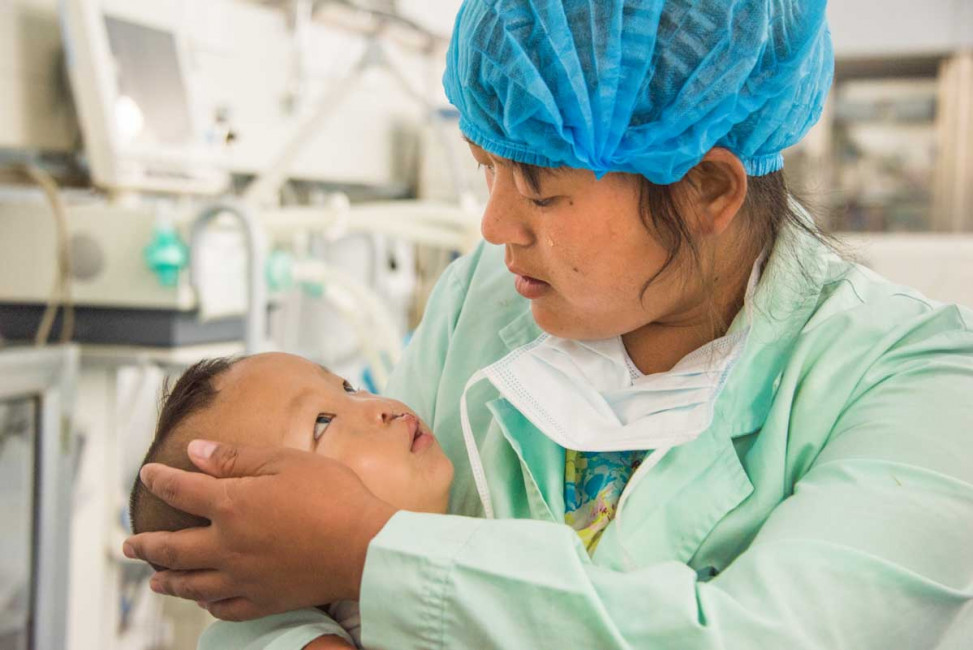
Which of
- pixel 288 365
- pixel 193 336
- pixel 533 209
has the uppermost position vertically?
pixel 533 209

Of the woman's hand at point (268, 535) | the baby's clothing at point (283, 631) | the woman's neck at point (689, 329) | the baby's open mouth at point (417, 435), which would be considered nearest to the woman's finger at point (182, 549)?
the woman's hand at point (268, 535)

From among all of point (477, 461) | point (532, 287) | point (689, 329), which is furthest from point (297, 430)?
point (689, 329)

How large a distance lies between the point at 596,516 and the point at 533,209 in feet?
1.10

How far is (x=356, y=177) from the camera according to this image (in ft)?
12.2

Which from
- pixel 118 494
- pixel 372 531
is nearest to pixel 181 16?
pixel 118 494

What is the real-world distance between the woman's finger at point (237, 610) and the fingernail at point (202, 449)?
14cm

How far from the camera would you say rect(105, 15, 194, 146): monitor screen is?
2266mm

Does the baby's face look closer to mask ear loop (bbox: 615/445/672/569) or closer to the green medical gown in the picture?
the green medical gown

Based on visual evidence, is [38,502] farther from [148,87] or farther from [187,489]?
[187,489]

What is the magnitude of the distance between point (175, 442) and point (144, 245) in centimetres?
117

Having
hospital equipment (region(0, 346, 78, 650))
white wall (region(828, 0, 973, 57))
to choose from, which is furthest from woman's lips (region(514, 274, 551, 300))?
white wall (region(828, 0, 973, 57))

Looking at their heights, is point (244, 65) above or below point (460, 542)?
above

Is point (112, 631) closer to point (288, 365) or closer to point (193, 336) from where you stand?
point (193, 336)

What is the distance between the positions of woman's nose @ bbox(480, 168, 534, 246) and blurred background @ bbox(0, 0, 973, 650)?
0.42 m
